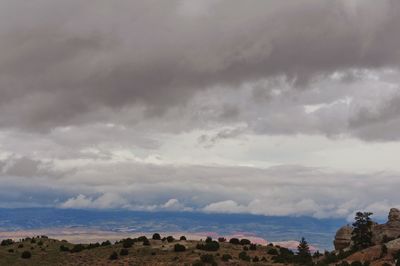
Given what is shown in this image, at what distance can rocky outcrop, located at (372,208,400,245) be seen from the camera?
9338 cm

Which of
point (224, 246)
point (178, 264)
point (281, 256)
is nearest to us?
point (178, 264)

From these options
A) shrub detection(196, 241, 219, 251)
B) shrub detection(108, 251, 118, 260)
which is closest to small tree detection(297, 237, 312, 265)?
shrub detection(196, 241, 219, 251)

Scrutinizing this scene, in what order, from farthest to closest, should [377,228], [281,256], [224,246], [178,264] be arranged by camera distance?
[377,228] < [224,246] < [281,256] < [178,264]

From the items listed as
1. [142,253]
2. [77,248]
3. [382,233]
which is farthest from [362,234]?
[77,248]

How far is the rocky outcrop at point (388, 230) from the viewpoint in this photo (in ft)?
306

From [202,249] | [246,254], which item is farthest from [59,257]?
[246,254]

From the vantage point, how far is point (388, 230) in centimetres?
9619

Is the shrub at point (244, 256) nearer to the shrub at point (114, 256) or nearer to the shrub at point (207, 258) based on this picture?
the shrub at point (207, 258)

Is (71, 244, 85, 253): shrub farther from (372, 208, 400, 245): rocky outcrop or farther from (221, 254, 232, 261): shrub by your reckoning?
(372, 208, 400, 245): rocky outcrop

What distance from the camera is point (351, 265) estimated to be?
7144 cm

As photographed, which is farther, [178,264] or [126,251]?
[126,251]

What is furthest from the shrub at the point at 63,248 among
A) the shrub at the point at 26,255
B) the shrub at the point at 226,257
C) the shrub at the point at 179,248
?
the shrub at the point at 226,257

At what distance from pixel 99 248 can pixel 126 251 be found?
9494 millimetres

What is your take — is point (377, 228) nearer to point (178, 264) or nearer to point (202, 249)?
point (202, 249)
